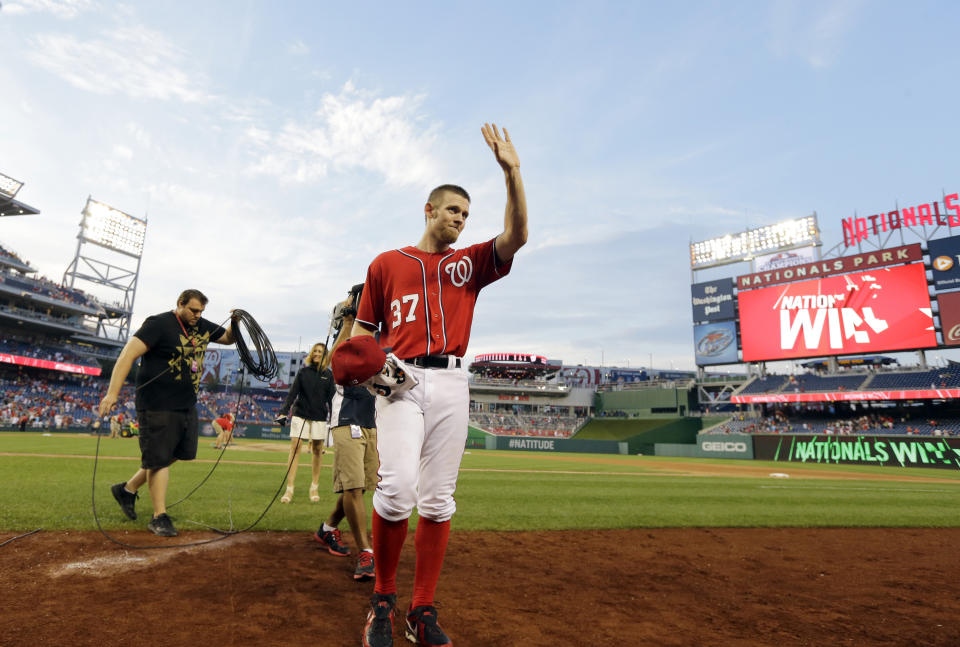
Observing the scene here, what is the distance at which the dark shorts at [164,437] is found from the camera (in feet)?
14.4

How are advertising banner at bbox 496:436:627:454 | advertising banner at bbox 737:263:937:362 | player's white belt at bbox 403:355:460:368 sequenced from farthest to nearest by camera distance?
advertising banner at bbox 496:436:627:454 < advertising banner at bbox 737:263:937:362 < player's white belt at bbox 403:355:460:368

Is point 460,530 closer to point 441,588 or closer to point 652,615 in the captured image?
point 441,588

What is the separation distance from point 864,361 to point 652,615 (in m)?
57.2

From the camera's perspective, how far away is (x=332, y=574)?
3416 mm

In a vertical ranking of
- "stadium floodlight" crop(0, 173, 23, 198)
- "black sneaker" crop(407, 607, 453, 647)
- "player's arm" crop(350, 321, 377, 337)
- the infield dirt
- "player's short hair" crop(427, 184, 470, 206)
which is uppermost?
"stadium floodlight" crop(0, 173, 23, 198)

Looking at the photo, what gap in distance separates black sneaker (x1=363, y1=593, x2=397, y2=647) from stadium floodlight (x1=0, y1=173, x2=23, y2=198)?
5588cm

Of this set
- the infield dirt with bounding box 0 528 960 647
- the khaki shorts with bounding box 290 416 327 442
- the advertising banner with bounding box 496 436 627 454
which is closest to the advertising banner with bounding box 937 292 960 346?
the advertising banner with bounding box 496 436 627 454

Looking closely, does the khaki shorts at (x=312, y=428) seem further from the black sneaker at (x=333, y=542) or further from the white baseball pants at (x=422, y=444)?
the white baseball pants at (x=422, y=444)

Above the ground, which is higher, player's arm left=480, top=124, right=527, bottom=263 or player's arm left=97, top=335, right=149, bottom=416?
player's arm left=480, top=124, right=527, bottom=263

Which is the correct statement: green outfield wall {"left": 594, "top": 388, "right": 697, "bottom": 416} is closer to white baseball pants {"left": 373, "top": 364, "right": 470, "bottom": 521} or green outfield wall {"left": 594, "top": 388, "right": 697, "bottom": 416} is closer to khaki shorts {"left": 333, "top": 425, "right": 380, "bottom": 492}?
khaki shorts {"left": 333, "top": 425, "right": 380, "bottom": 492}

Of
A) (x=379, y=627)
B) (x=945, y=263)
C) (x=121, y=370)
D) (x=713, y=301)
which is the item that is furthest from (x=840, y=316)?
(x=121, y=370)

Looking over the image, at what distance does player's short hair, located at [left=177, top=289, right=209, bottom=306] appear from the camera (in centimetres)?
464

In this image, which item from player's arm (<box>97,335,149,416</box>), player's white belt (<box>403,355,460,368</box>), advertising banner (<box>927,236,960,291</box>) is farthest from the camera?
advertising banner (<box>927,236,960,291</box>)

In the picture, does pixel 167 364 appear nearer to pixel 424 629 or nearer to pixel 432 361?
pixel 432 361
